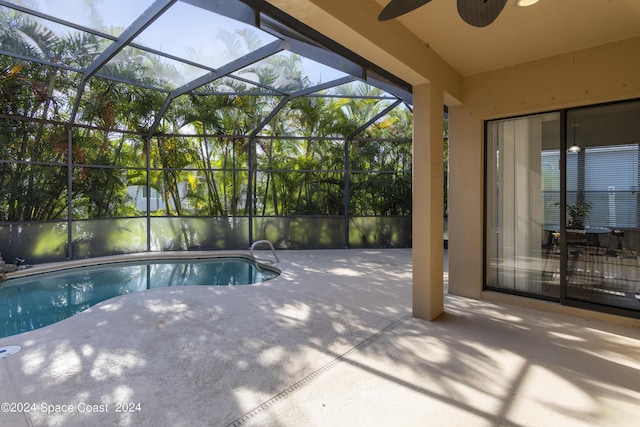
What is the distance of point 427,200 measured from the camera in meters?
3.74

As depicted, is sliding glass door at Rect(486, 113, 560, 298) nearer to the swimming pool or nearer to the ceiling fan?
the ceiling fan

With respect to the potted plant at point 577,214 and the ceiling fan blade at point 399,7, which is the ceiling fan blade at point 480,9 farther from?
the potted plant at point 577,214

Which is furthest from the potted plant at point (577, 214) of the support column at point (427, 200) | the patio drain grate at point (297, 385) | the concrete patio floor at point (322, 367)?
the patio drain grate at point (297, 385)

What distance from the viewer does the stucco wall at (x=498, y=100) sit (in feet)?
11.9

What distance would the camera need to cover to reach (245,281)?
21.6ft

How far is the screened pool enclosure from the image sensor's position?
4961mm

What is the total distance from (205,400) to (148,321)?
1.92 m

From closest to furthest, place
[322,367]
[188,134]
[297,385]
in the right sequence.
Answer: [297,385] → [322,367] → [188,134]

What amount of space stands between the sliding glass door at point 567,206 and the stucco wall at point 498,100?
21 cm

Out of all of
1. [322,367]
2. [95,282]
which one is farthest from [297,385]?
[95,282]

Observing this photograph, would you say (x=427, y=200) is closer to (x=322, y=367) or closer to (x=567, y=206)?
(x=567, y=206)

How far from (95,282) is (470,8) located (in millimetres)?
7313

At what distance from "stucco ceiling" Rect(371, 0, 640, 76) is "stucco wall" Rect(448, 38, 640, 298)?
151mm

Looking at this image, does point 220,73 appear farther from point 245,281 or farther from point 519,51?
point 519,51
